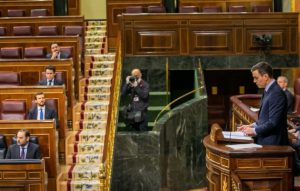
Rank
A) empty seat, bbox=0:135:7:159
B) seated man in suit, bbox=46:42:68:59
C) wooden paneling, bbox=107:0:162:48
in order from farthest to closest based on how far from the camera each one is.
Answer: wooden paneling, bbox=107:0:162:48 < seated man in suit, bbox=46:42:68:59 < empty seat, bbox=0:135:7:159

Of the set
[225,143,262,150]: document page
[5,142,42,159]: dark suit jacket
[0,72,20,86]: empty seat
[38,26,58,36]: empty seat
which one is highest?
[38,26,58,36]: empty seat

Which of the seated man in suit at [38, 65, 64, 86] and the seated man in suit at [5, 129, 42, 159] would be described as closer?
the seated man in suit at [5, 129, 42, 159]

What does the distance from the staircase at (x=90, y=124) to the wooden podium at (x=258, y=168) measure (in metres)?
3.08

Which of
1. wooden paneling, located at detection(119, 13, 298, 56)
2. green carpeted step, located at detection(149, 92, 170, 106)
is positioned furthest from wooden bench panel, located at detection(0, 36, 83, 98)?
green carpeted step, located at detection(149, 92, 170, 106)

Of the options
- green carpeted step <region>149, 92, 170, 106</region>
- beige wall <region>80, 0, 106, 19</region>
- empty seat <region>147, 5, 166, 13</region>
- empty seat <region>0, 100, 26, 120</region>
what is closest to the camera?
empty seat <region>0, 100, 26, 120</region>

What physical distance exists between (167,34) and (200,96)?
77.1 inches

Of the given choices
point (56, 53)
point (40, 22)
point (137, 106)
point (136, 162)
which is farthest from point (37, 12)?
point (136, 162)

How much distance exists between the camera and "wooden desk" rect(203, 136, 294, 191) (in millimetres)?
3549

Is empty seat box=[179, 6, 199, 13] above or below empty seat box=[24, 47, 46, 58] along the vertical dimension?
above

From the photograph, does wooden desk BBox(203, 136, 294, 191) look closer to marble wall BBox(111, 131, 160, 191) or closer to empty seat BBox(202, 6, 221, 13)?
marble wall BBox(111, 131, 160, 191)

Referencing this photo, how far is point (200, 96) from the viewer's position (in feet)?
23.8

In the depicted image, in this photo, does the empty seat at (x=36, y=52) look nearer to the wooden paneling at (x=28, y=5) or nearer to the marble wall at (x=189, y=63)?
the marble wall at (x=189, y=63)

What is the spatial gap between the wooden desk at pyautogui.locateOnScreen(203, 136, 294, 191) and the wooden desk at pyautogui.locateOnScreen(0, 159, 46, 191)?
8.00ft

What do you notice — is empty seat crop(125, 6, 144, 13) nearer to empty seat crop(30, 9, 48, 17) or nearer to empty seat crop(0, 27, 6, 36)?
empty seat crop(30, 9, 48, 17)
